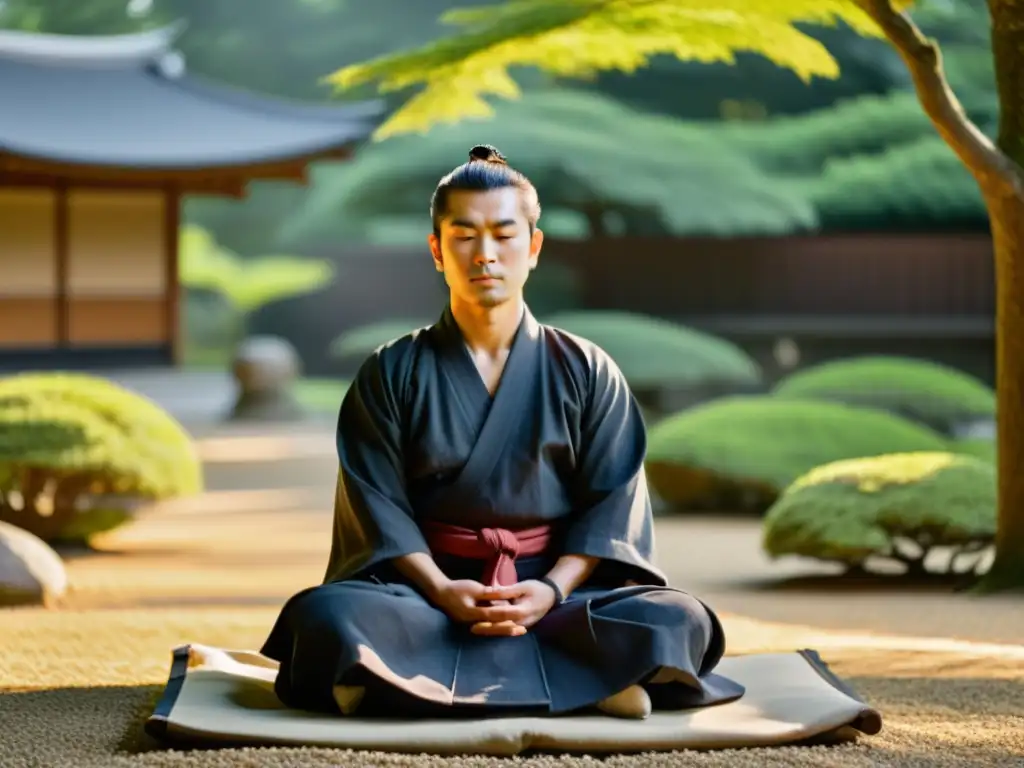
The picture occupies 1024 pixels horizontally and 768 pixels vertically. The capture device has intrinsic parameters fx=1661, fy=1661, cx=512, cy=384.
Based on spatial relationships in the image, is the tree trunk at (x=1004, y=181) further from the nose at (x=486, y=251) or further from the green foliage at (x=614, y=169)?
the green foliage at (x=614, y=169)

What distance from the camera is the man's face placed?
140 inches

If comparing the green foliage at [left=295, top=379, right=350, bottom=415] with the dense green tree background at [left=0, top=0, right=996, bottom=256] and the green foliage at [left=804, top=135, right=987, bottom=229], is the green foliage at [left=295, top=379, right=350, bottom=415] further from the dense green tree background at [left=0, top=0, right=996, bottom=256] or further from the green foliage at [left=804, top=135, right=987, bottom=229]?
the green foliage at [left=804, top=135, right=987, bottom=229]

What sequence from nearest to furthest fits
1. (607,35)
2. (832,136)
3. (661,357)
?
1. (607,35)
2. (661,357)
3. (832,136)

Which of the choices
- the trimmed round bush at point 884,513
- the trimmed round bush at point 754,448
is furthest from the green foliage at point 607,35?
the trimmed round bush at point 754,448

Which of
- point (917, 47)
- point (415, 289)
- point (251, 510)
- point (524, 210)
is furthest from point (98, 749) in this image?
point (415, 289)

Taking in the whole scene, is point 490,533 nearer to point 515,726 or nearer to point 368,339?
point 515,726

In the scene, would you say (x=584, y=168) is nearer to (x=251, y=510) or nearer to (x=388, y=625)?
(x=251, y=510)

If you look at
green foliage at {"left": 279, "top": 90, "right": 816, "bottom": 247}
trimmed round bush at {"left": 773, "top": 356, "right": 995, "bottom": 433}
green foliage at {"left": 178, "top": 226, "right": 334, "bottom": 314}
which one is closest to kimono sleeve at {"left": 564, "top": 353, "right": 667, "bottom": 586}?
trimmed round bush at {"left": 773, "top": 356, "right": 995, "bottom": 433}

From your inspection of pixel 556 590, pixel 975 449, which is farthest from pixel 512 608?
pixel 975 449

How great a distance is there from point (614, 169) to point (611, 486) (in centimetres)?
1362

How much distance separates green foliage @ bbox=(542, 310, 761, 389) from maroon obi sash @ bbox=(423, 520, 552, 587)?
430 inches

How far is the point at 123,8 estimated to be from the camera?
78.7 ft

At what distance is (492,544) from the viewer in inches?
138

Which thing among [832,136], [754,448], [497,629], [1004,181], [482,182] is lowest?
[754,448]
